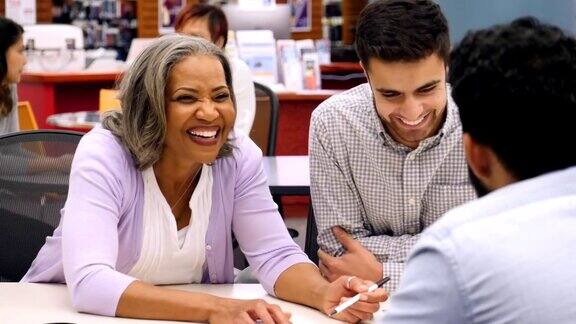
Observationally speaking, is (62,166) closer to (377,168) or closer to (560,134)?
(377,168)

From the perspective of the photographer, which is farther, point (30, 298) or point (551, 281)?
point (30, 298)

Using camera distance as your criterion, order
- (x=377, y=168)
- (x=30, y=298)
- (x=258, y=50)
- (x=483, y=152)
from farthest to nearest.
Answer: (x=258, y=50) → (x=377, y=168) → (x=30, y=298) → (x=483, y=152)

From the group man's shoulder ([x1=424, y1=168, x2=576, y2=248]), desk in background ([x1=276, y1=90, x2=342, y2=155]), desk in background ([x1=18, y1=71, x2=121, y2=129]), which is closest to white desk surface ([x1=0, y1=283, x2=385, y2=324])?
man's shoulder ([x1=424, y1=168, x2=576, y2=248])

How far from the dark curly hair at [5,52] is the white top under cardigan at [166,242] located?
2.41 m

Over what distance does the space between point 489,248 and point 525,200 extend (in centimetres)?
8

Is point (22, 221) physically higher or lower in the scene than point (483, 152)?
lower

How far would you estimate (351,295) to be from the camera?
2.09 metres

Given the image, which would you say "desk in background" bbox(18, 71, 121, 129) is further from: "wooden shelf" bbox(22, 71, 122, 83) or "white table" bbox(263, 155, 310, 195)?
"white table" bbox(263, 155, 310, 195)

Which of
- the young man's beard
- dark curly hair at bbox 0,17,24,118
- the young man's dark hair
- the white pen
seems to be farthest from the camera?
dark curly hair at bbox 0,17,24,118

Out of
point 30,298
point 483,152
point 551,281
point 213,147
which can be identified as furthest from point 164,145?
point 551,281

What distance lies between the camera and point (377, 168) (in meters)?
2.46

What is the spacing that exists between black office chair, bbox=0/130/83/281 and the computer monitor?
18.8 feet

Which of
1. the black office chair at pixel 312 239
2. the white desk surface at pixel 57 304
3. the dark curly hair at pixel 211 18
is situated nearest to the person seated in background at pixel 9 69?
the dark curly hair at pixel 211 18

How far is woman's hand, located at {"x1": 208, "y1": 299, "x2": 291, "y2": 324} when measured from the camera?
1.96m
